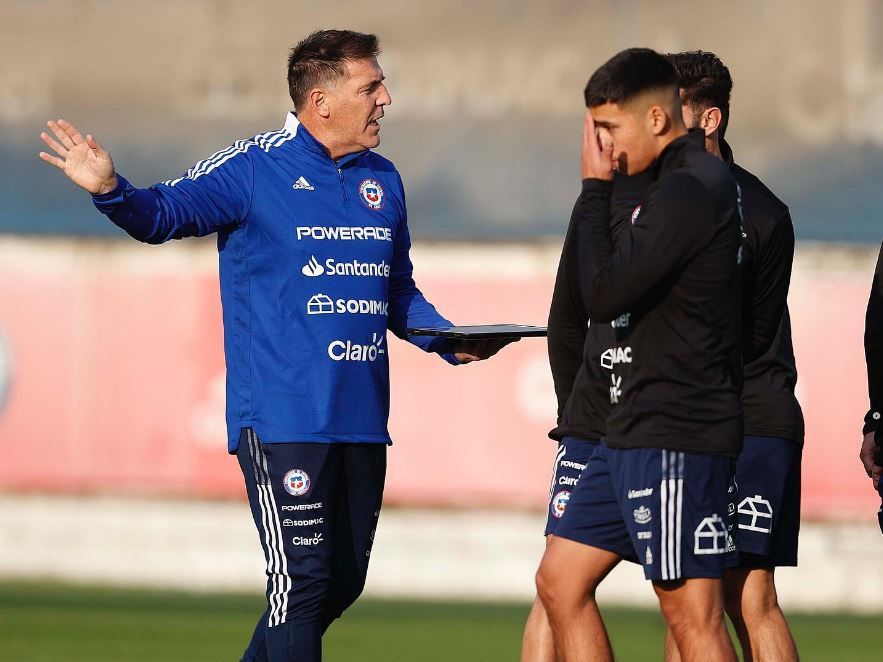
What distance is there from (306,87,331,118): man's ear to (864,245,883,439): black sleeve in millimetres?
1825

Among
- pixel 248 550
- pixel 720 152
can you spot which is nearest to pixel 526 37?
pixel 248 550

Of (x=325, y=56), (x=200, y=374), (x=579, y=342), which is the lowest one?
(x=200, y=374)

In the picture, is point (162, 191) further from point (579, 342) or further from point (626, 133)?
point (626, 133)

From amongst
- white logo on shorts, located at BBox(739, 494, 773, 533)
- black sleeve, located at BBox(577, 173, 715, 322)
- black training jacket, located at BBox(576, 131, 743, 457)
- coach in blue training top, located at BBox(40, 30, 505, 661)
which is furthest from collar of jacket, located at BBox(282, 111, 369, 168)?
white logo on shorts, located at BBox(739, 494, 773, 533)

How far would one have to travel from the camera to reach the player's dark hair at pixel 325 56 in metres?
5.32

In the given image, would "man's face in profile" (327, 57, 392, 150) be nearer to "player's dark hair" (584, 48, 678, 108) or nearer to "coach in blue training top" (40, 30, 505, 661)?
"coach in blue training top" (40, 30, 505, 661)

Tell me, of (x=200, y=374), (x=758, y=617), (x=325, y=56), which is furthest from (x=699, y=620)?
(x=200, y=374)

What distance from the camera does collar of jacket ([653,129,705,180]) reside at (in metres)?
→ 4.18

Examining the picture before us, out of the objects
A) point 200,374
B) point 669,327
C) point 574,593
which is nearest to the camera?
point 669,327

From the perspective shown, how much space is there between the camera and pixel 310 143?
5.30m

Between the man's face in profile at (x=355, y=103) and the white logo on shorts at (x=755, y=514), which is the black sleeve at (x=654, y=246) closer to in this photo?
the white logo on shorts at (x=755, y=514)

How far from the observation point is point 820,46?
38.4 feet

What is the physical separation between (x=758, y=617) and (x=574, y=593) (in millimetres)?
848

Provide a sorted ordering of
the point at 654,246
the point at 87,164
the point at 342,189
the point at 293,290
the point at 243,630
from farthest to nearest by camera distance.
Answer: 1. the point at 243,630
2. the point at 342,189
3. the point at 293,290
4. the point at 87,164
5. the point at 654,246
